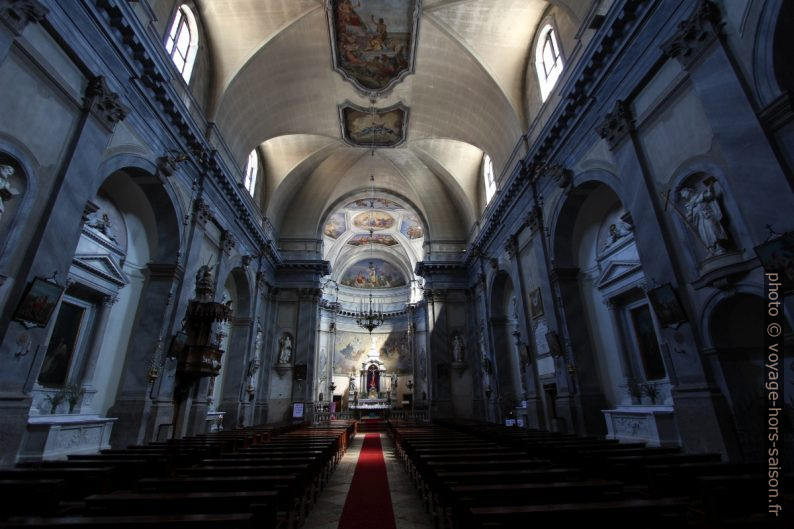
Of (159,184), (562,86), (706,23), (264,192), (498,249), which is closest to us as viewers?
(706,23)

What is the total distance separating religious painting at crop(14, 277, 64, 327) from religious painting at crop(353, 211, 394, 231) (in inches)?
910

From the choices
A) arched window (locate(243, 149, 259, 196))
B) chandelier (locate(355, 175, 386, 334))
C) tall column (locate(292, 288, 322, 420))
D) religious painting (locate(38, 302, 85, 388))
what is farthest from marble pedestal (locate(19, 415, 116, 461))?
chandelier (locate(355, 175, 386, 334))

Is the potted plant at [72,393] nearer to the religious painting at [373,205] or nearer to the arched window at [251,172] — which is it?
the arched window at [251,172]

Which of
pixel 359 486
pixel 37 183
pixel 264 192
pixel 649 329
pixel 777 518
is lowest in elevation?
pixel 359 486

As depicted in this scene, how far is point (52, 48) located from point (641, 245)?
1050 centimetres

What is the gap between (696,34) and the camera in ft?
19.3

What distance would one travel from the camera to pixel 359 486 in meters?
6.98

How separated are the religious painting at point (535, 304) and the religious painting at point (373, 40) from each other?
8.98m

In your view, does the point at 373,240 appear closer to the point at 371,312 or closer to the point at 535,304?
the point at 371,312

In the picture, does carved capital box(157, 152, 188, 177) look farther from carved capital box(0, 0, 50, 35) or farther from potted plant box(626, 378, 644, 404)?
potted plant box(626, 378, 644, 404)

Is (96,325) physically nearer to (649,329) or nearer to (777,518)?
(777,518)

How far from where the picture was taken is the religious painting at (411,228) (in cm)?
2927

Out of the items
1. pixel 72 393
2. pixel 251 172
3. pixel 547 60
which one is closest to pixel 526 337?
pixel 547 60

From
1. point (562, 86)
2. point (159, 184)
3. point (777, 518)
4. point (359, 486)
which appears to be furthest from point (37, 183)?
point (562, 86)
